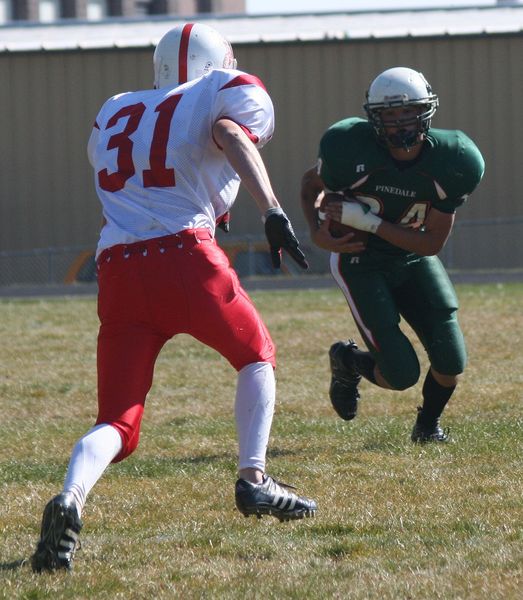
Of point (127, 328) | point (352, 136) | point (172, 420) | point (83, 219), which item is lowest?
point (83, 219)

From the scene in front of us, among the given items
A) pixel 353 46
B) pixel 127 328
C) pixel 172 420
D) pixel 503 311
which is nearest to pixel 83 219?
pixel 353 46

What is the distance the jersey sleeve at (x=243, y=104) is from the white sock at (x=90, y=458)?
106 cm

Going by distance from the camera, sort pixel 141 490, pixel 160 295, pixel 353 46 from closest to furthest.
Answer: pixel 160 295 → pixel 141 490 → pixel 353 46

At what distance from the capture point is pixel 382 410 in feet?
23.3

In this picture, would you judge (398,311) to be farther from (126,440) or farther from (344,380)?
(126,440)

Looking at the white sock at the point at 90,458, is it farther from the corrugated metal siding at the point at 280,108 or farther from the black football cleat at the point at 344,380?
the corrugated metal siding at the point at 280,108

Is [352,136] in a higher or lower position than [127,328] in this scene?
higher

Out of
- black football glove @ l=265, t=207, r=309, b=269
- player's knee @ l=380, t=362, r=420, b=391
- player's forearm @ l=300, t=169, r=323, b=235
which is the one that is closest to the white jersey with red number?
black football glove @ l=265, t=207, r=309, b=269

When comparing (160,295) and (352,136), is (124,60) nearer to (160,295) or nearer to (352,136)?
(352,136)

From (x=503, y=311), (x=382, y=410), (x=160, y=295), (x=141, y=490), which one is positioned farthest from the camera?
(x=503, y=311)

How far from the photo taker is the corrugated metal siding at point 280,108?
2009cm

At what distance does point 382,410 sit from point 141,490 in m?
2.26

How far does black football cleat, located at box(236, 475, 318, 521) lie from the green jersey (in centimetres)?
164

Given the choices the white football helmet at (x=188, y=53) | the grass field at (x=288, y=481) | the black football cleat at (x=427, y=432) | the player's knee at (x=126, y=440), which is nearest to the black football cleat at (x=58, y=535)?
the grass field at (x=288, y=481)
